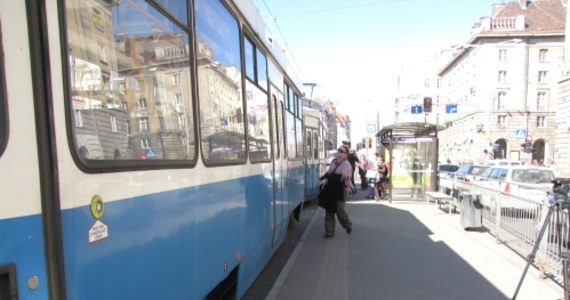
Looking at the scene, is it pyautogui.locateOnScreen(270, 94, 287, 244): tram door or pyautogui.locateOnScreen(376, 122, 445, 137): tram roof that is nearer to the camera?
pyautogui.locateOnScreen(270, 94, 287, 244): tram door

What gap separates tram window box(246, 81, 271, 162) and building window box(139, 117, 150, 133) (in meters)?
2.24

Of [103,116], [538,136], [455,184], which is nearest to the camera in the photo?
[103,116]

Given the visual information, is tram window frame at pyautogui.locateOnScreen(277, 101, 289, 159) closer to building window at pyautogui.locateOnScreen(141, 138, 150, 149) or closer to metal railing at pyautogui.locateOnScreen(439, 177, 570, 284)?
metal railing at pyautogui.locateOnScreen(439, 177, 570, 284)

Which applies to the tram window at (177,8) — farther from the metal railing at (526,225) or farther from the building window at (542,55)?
the building window at (542,55)

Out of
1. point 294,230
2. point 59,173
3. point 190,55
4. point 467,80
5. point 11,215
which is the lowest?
point 294,230

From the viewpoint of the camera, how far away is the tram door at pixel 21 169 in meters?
1.46

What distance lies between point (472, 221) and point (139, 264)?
349 inches

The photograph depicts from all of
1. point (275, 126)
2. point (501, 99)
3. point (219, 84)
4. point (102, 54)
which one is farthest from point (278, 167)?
point (501, 99)

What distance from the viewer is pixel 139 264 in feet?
7.16

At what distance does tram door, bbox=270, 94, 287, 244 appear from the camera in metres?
6.10

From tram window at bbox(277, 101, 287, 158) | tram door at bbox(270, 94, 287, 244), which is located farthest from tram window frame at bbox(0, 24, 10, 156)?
tram window at bbox(277, 101, 287, 158)

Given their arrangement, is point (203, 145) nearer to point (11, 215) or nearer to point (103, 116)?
point (103, 116)

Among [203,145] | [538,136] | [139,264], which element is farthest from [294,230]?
[538,136]

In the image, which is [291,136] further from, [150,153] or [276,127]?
[150,153]
